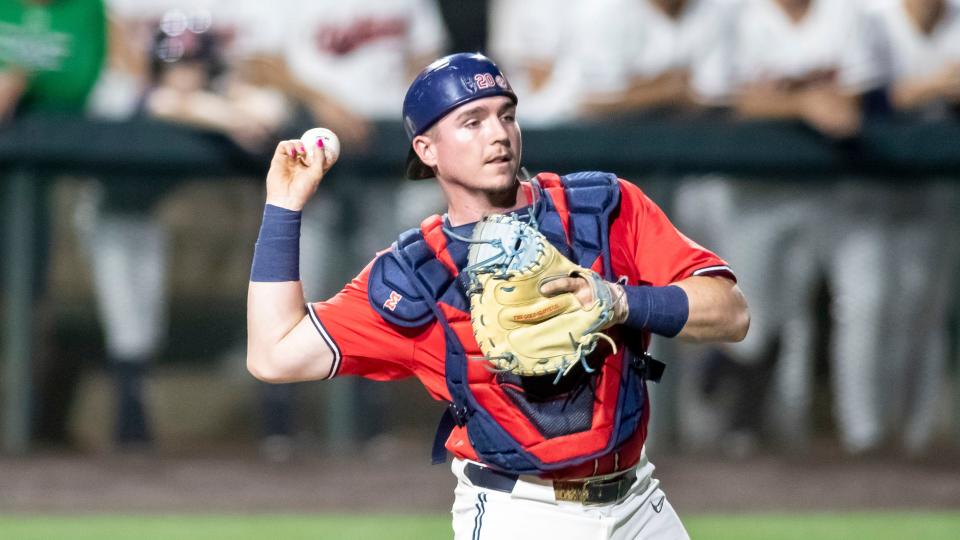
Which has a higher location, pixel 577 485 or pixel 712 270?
pixel 712 270

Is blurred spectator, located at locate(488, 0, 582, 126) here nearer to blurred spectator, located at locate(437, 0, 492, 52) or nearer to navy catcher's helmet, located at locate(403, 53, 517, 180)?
blurred spectator, located at locate(437, 0, 492, 52)

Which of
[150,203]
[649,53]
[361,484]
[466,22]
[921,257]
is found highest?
[466,22]

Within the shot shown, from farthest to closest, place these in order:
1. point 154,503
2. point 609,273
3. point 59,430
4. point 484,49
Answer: point 484,49
point 59,430
point 154,503
point 609,273

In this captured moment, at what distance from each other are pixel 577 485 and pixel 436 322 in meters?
0.52

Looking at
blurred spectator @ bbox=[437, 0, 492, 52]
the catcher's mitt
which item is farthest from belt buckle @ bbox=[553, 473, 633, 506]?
blurred spectator @ bbox=[437, 0, 492, 52]

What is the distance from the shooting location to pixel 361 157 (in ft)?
24.2

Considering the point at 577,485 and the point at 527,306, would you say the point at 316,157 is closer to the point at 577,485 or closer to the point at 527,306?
the point at 527,306

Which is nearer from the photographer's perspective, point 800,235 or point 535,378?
point 535,378

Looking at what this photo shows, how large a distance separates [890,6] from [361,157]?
283 cm

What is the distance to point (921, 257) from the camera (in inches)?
291

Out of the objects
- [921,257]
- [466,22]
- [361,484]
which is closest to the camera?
[361,484]

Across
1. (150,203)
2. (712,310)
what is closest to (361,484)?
(150,203)

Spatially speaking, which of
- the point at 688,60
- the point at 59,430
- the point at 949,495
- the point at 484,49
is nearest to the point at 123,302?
the point at 59,430

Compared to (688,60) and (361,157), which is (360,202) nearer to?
(361,157)
